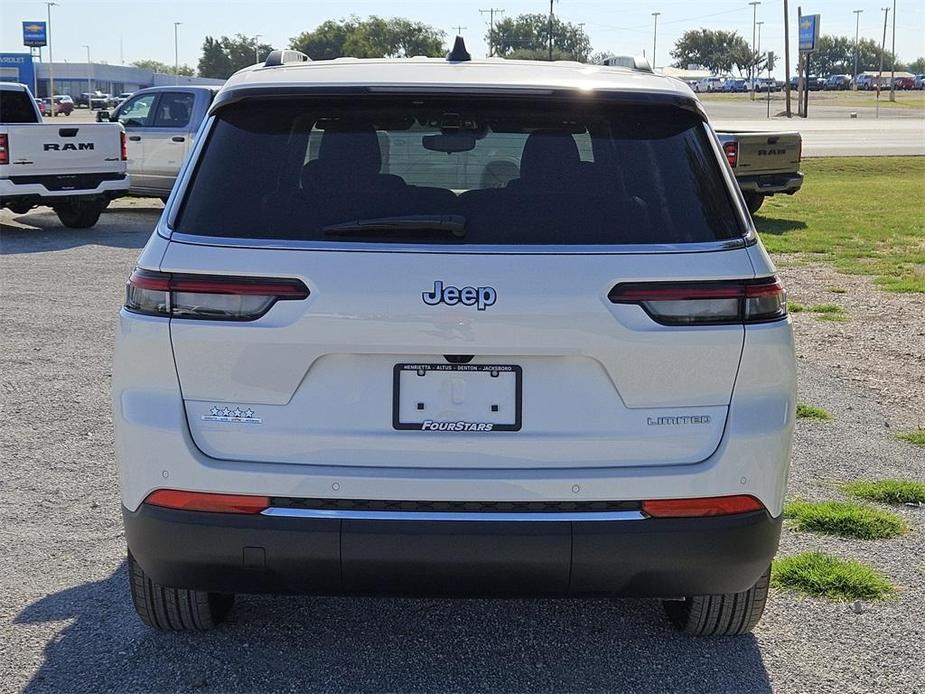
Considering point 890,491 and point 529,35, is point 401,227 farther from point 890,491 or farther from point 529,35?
point 529,35

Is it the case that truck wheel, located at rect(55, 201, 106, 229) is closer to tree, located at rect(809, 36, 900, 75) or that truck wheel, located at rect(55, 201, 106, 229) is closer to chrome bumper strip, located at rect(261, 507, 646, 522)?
chrome bumper strip, located at rect(261, 507, 646, 522)

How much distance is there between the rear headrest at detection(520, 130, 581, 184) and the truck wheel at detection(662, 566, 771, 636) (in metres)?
1.40

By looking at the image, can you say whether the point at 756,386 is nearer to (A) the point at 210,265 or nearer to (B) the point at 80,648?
(A) the point at 210,265

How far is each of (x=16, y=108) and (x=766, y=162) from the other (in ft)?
35.0

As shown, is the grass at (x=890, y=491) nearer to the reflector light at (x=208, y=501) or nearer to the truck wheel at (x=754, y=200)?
the reflector light at (x=208, y=501)

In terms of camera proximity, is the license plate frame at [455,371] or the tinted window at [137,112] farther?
the tinted window at [137,112]

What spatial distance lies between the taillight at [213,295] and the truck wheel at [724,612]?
165 centimetres

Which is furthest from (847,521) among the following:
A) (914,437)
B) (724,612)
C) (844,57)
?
(844,57)

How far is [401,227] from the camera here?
310 cm

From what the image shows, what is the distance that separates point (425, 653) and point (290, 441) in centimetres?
106

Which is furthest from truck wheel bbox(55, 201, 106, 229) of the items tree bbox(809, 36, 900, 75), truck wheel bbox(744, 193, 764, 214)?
tree bbox(809, 36, 900, 75)

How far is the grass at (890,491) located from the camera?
5430 millimetres

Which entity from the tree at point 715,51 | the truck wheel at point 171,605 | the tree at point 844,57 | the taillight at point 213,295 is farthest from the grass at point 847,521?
the tree at point 844,57

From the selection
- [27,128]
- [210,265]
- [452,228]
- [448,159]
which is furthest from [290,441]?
[27,128]
